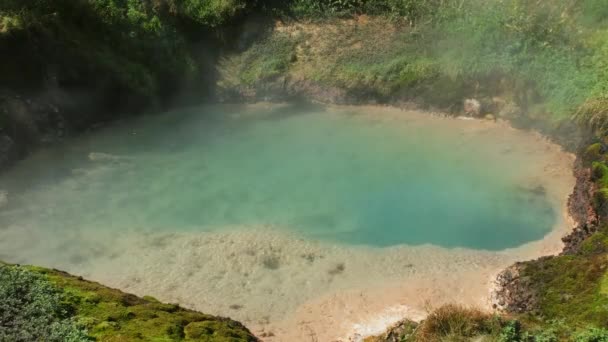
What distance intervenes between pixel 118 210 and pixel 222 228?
4.16 m

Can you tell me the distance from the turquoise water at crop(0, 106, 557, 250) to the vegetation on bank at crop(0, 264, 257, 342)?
8.11 m

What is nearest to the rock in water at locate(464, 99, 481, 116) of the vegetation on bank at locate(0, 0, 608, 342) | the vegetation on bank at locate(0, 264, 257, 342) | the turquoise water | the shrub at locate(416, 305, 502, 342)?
the vegetation on bank at locate(0, 0, 608, 342)

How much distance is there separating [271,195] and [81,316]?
12421 mm

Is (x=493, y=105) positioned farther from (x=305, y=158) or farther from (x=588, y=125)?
(x=305, y=158)

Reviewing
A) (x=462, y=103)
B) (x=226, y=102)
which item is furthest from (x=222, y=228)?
(x=462, y=103)

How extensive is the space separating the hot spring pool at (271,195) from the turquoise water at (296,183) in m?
0.07

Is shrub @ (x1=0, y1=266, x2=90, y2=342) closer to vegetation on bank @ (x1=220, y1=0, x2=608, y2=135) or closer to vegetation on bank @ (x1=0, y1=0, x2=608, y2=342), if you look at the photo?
vegetation on bank @ (x1=0, y1=0, x2=608, y2=342)

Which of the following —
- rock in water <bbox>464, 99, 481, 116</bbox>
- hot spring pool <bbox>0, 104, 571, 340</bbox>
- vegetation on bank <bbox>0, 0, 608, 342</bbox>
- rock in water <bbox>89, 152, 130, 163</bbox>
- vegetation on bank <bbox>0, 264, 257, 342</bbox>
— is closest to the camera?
vegetation on bank <bbox>0, 264, 257, 342</bbox>

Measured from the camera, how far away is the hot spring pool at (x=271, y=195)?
866 inches

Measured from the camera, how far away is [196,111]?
33344mm

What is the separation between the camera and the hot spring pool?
22000 millimetres

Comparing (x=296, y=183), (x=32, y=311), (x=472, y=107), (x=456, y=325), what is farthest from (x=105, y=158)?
(x=456, y=325)

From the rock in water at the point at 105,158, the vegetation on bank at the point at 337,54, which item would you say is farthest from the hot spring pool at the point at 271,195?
the vegetation on bank at the point at 337,54

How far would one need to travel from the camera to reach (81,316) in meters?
13.8
